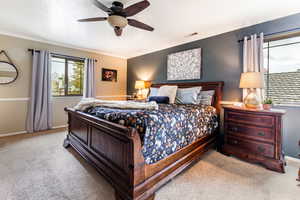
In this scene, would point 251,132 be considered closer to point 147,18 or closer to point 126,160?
point 126,160

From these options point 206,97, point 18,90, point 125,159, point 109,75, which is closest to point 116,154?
point 125,159

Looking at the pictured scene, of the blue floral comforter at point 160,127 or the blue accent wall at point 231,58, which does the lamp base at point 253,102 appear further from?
the blue floral comforter at point 160,127

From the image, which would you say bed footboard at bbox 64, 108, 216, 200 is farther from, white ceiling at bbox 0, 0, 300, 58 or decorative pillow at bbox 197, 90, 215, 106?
white ceiling at bbox 0, 0, 300, 58

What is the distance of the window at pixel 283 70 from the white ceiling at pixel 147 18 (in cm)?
50

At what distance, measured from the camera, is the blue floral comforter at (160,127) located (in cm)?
141

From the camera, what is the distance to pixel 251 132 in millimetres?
2176

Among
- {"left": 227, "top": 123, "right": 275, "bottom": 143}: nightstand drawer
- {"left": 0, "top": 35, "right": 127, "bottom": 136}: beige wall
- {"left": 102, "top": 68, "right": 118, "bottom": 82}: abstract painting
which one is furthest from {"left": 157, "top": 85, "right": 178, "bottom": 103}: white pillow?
{"left": 0, "top": 35, "right": 127, "bottom": 136}: beige wall

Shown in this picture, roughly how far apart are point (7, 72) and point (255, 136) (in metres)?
5.20

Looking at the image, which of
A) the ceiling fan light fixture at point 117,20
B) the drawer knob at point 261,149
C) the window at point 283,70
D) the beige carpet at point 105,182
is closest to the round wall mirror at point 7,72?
the beige carpet at point 105,182

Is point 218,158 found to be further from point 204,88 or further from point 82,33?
point 82,33

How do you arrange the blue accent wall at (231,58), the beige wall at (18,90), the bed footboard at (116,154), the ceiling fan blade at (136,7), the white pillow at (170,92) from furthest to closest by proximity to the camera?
1. the beige wall at (18,90)
2. the white pillow at (170,92)
3. the blue accent wall at (231,58)
4. the ceiling fan blade at (136,7)
5. the bed footboard at (116,154)

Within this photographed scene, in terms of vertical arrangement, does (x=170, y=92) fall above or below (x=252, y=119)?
above

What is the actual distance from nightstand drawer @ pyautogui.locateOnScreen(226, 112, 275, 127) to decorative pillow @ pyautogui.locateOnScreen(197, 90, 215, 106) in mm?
557

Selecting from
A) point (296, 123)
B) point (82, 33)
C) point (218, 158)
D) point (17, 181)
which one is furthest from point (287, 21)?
point (17, 181)
